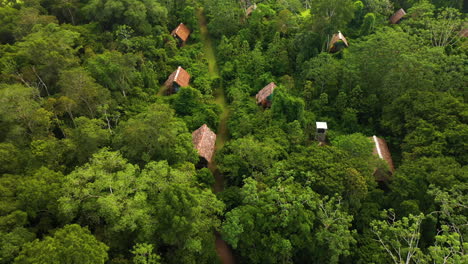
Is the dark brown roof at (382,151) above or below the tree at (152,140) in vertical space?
below

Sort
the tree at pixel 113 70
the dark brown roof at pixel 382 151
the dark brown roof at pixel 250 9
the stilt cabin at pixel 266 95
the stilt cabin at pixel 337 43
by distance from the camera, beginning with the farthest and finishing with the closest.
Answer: the dark brown roof at pixel 250 9 → the stilt cabin at pixel 337 43 → the stilt cabin at pixel 266 95 → the tree at pixel 113 70 → the dark brown roof at pixel 382 151

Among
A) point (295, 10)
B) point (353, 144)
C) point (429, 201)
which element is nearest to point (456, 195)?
point (429, 201)

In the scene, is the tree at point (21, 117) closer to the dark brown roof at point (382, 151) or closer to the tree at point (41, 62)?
the tree at point (41, 62)

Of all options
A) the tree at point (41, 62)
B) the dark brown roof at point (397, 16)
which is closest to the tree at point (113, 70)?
the tree at point (41, 62)

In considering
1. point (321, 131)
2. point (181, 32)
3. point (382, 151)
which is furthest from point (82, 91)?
point (382, 151)

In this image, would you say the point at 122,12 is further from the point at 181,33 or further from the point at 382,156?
the point at 382,156
